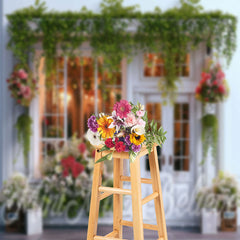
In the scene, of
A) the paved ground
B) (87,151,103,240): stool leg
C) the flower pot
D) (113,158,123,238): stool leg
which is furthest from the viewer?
the flower pot

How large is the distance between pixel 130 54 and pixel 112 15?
0.61 meters

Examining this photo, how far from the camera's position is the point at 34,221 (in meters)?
5.19

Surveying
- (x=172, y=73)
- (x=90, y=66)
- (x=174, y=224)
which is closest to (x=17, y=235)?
(x=174, y=224)

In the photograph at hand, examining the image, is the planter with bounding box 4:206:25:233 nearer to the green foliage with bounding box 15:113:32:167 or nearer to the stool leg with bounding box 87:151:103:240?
the green foliage with bounding box 15:113:32:167

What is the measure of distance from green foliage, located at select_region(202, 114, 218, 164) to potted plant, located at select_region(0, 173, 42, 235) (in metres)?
2.53

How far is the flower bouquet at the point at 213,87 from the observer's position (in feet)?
17.2

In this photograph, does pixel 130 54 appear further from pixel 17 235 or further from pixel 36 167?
pixel 17 235

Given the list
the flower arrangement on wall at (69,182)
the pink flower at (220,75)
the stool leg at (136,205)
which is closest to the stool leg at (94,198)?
the stool leg at (136,205)

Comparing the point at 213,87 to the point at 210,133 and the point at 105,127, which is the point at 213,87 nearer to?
the point at 210,133

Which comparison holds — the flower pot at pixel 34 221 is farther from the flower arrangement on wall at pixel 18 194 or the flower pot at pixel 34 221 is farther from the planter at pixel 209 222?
the planter at pixel 209 222

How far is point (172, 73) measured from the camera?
548 cm

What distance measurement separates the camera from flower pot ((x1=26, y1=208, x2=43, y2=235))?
5.15m

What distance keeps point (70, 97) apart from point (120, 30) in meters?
1.27

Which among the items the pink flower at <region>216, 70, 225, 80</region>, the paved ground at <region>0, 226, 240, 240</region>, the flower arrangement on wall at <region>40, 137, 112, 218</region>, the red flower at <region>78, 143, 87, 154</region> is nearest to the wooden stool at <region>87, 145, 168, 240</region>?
the paved ground at <region>0, 226, 240, 240</region>
